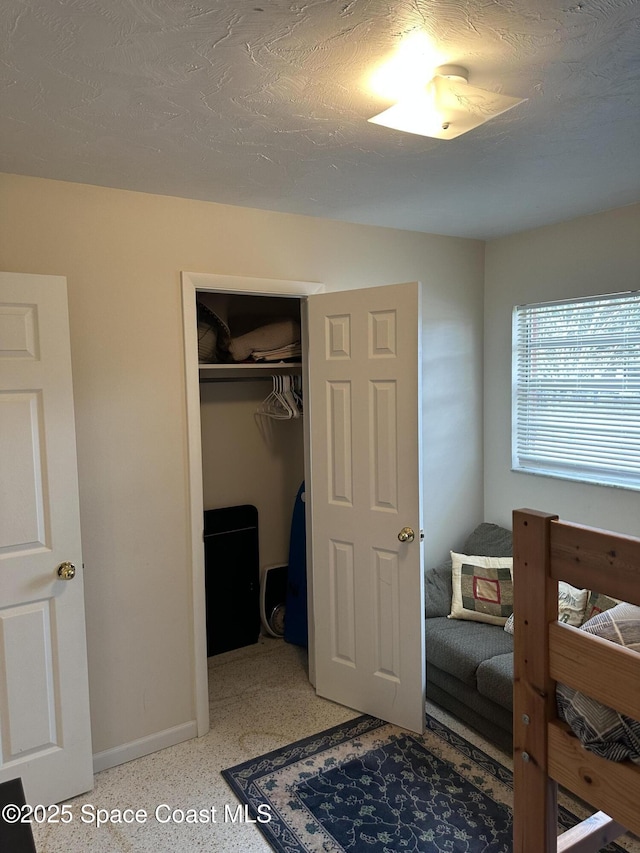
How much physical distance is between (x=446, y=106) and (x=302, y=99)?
1.33ft

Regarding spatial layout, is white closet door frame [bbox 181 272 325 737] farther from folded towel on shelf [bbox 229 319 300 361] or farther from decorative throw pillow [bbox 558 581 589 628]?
decorative throw pillow [bbox 558 581 589 628]

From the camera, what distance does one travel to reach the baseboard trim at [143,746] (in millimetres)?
2553

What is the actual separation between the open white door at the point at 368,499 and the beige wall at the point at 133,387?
0.53m

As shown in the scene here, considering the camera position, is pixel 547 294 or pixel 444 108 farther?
pixel 547 294

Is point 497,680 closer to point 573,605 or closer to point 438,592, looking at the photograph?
point 573,605

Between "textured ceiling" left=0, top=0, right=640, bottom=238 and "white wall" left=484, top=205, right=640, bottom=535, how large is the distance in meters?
0.42

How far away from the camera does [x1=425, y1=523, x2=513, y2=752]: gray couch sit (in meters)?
2.58

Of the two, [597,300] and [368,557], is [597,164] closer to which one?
[597,300]

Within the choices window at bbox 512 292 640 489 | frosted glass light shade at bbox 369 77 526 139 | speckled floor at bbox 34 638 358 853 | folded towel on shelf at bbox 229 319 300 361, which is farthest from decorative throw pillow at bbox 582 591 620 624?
frosted glass light shade at bbox 369 77 526 139

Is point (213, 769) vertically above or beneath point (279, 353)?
beneath

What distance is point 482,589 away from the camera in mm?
3215

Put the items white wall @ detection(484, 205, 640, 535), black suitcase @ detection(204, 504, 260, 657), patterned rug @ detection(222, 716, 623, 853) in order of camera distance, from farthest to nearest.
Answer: black suitcase @ detection(204, 504, 260, 657) < white wall @ detection(484, 205, 640, 535) < patterned rug @ detection(222, 716, 623, 853)

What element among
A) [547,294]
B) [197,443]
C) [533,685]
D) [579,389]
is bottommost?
[533,685]

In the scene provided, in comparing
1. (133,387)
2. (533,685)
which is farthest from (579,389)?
(133,387)
